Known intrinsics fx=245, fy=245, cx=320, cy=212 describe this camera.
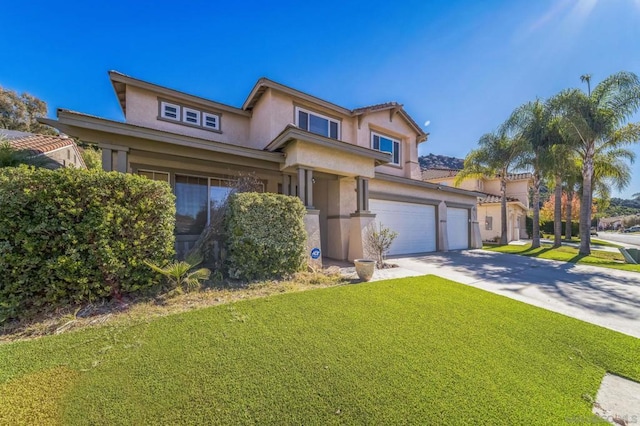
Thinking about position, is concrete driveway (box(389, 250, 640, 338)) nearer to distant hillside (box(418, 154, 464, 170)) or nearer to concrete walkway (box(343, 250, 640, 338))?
concrete walkway (box(343, 250, 640, 338))

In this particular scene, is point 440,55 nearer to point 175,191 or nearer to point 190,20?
point 190,20

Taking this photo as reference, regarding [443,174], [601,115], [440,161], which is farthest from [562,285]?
[440,161]

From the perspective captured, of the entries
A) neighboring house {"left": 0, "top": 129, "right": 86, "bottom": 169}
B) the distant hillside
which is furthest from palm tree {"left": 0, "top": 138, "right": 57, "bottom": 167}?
the distant hillside

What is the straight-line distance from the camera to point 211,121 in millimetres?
10867

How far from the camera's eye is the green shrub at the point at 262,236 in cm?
641

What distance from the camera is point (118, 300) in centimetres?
479

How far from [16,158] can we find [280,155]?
22.8 feet

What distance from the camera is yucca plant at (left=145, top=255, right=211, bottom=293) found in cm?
515

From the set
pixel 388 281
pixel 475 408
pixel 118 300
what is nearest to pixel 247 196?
pixel 118 300

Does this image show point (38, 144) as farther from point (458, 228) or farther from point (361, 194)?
point (458, 228)

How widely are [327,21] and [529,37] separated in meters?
7.87

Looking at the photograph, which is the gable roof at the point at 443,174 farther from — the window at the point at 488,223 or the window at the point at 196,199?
the window at the point at 196,199

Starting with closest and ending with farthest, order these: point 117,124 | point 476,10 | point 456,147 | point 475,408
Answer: point 475,408 → point 117,124 → point 476,10 → point 456,147

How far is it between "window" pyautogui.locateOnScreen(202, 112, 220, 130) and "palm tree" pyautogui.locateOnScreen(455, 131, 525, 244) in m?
17.3
